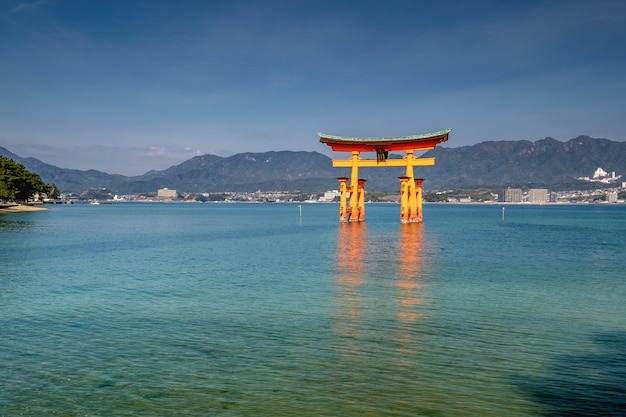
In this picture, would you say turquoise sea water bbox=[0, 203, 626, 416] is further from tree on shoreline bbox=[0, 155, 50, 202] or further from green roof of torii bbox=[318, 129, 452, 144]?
tree on shoreline bbox=[0, 155, 50, 202]

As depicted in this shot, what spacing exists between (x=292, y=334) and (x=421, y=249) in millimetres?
26101

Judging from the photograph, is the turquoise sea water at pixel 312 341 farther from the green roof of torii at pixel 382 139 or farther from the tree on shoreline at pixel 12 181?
the tree on shoreline at pixel 12 181

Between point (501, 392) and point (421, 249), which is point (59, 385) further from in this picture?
point (421, 249)

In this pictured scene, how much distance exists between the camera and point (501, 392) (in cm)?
904

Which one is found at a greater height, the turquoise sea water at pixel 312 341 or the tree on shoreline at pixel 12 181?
the tree on shoreline at pixel 12 181

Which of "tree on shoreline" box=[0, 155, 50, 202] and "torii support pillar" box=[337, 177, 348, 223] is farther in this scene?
"tree on shoreline" box=[0, 155, 50, 202]

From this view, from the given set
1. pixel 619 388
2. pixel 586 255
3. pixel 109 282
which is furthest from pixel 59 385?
pixel 586 255

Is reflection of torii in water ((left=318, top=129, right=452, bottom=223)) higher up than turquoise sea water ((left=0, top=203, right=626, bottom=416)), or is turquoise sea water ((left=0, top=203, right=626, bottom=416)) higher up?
reflection of torii in water ((left=318, top=129, right=452, bottom=223))

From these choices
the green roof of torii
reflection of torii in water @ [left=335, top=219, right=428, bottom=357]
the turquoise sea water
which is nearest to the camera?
the turquoise sea water

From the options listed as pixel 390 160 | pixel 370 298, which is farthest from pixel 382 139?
pixel 370 298

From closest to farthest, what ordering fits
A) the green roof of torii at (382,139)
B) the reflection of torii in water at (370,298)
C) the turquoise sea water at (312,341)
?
the turquoise sea water at (312,341) → the reflection of torii in water at (370,298) → the green roof of torii at (382,139)

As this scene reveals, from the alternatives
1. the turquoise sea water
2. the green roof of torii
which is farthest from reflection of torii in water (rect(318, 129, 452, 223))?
the turquoise sea water

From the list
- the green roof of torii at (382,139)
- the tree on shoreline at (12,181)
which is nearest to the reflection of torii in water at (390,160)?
the green roof of torii at (382,139)

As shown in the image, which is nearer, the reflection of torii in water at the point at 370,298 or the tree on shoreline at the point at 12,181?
the reflection of torii in water at the point at 370,298
